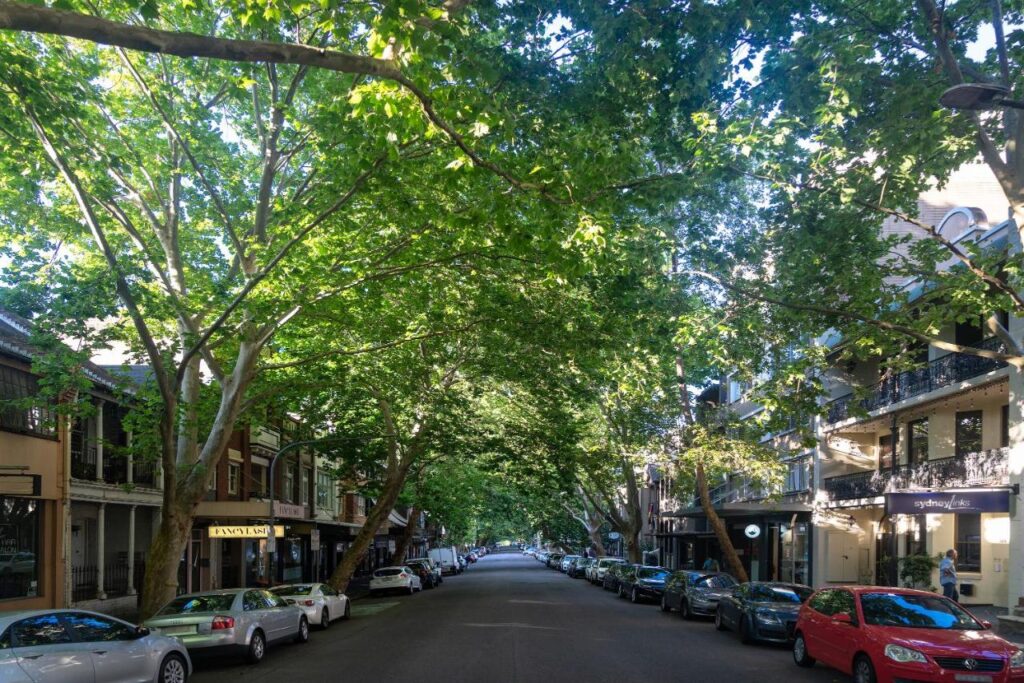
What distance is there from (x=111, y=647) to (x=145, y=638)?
85 cm

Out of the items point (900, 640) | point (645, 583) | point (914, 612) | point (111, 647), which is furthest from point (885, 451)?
point (111, 647)

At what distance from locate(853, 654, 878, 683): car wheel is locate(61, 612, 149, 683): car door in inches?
362

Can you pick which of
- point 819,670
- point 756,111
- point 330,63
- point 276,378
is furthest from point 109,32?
point 276,378

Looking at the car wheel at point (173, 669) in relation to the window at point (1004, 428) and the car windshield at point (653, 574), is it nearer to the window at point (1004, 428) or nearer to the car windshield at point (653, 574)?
the window at point (1004, 428)

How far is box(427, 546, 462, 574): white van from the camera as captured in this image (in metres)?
62.7

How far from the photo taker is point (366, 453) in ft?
112

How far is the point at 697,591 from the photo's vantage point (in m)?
24.8

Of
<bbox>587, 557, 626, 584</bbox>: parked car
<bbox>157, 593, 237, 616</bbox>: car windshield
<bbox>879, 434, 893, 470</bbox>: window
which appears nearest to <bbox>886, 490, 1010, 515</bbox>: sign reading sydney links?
<bbox>879, 434, 893, 470</bbox>: window

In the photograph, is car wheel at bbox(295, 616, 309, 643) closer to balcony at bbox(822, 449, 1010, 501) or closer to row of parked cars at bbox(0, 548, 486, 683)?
row of parked cars at bbox(0, 548, 486, 683)

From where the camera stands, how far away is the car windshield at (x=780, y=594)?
62.8 feet

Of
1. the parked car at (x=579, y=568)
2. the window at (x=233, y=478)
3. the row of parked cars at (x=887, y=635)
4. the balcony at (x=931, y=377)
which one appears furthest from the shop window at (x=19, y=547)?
the parked car at (x=579, y=568)

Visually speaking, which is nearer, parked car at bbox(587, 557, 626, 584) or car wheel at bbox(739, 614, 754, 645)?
car wheel at bbox(739, 614, 754, 645)

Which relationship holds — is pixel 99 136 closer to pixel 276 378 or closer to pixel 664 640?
pixel 276 378

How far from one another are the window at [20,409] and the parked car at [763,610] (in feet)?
48.7
